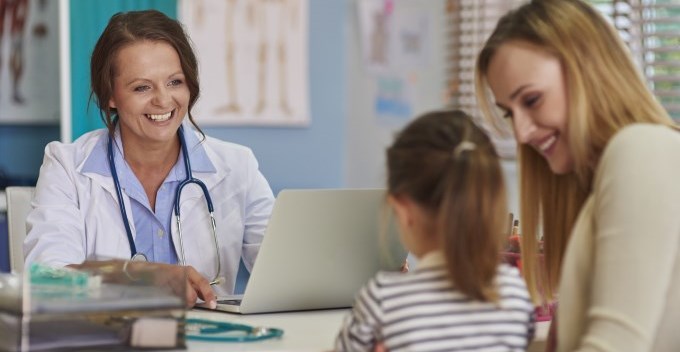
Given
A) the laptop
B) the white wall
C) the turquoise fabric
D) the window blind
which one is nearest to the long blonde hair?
the laptop

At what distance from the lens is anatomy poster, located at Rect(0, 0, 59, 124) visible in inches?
156

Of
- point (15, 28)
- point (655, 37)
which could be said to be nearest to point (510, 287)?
point (655, 37)

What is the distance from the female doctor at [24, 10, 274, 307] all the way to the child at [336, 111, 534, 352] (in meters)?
0.87

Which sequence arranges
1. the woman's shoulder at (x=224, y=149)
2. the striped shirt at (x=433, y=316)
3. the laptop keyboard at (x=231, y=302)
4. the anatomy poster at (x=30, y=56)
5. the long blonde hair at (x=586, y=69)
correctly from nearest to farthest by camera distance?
the striped shirt at (x=433, y=316), the long blonde hair at (x=586, y=69), the laptop keyboard at (x=231, y=302), the woman's shoulder at (x=224, y=149), the anatomy poster at (x=30, y=56)

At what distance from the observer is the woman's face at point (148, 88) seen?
2.22 metres

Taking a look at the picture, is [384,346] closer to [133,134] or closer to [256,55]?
[133,134]

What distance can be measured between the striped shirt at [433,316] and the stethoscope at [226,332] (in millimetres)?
236

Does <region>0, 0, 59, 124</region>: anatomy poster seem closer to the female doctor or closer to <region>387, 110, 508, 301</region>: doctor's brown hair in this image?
the female doctor

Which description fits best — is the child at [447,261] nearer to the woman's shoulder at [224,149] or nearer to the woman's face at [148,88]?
the woman's face at [148,88]

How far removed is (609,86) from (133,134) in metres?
1.11

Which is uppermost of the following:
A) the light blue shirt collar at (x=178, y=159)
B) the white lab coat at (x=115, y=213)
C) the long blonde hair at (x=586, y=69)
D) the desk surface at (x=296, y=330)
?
the long blonde hair at (x=586, y=69)

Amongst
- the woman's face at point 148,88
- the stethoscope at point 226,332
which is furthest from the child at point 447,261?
the woman's face at point 148,88

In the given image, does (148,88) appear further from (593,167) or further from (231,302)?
(593,167)

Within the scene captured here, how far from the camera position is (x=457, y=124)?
138 cm
